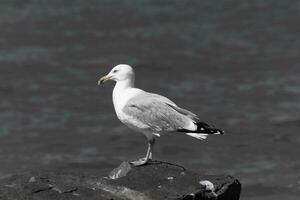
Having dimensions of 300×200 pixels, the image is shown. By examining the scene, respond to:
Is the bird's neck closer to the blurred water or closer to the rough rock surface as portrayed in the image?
the rough rock surface

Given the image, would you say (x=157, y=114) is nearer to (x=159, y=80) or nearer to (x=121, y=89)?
(x=121, y=89)

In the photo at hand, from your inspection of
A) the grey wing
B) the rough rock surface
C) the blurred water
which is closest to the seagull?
the grey wing

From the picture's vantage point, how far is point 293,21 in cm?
2109

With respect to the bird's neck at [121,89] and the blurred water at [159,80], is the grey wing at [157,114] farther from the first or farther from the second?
the blurred water at [159,80]

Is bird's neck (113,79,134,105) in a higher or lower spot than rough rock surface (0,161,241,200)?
higher

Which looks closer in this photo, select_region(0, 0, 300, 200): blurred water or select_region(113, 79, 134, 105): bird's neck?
select_region(113, 79, 134, 105): bird's neck

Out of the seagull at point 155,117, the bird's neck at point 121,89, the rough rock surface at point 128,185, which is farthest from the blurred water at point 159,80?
the rough rock surface at point 128,185

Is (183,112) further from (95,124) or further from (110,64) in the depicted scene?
(110,64)

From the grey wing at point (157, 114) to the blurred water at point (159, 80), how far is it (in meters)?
4.29

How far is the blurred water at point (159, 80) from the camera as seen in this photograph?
14469 millimetres

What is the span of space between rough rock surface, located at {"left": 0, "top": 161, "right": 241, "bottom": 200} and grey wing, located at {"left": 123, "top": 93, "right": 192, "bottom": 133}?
40 centimetres

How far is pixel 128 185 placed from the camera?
8.14 meters

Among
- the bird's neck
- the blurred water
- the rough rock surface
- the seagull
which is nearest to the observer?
the rough rock surface

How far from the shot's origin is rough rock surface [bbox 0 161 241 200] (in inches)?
301
